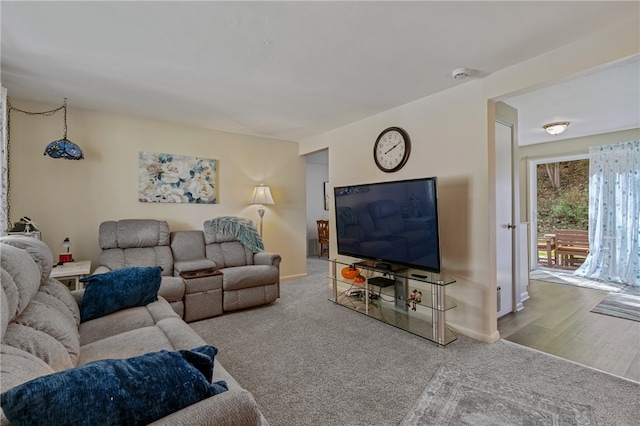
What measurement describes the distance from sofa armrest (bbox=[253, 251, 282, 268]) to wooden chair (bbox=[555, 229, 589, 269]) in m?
5.65

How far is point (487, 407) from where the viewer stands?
176 cm

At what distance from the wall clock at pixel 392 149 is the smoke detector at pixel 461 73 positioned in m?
0.84

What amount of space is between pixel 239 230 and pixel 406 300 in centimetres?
Answer: 235

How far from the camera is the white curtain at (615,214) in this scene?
4.50 meters

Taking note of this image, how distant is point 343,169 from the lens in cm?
428

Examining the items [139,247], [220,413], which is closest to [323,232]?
[139,247]

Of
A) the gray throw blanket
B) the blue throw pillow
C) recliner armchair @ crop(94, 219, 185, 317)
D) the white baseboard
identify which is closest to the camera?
the blue throw pillow

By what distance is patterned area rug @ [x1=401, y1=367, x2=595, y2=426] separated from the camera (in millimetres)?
1653

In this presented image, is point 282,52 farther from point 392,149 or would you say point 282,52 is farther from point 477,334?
point 477,334

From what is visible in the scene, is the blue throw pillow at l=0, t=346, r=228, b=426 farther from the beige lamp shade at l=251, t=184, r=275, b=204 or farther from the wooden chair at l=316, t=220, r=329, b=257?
the wooden chair at l=316, t=220, r=329, b=257

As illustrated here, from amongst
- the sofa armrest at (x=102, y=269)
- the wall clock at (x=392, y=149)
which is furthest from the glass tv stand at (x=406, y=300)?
the sofa armrest at (x=102, y=269)

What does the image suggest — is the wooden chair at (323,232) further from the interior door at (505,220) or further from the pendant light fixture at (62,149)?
the pendant light fixture at (62,149)

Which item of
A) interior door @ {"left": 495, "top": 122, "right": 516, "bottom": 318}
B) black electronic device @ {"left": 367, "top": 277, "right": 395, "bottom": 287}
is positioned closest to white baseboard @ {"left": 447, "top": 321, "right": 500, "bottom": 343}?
interior door @ {"left": 495, "top": 122, "right": 516, "bottom": 318}

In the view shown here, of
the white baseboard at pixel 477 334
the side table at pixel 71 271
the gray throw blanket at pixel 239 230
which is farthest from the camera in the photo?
the gray throw blanket at pixel 239 230
